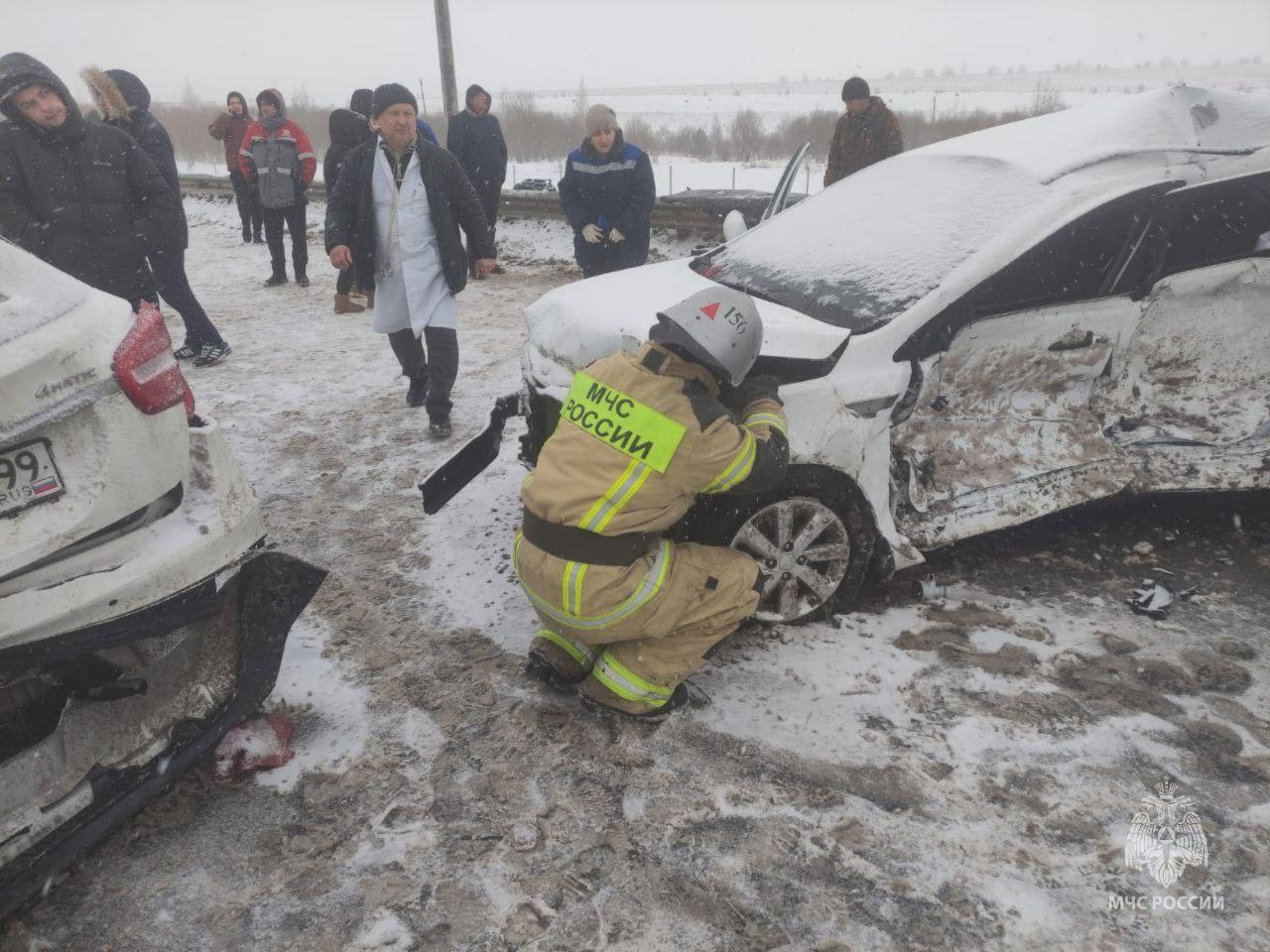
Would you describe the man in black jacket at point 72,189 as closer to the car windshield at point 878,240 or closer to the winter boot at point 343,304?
the winter boot at point 343,304

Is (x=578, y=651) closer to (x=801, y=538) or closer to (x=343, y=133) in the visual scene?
(x=801, y=538)

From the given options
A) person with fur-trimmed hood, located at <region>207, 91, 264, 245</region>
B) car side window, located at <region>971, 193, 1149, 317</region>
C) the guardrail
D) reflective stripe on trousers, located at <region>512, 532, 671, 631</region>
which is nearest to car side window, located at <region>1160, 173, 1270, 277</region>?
car side window, located at <region>971, 193, 1149, 317</region>

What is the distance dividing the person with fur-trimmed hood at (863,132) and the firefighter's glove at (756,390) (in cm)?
449

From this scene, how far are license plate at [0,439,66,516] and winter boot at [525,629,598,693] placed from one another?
1437 mm

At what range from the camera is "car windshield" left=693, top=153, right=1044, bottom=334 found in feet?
9.34

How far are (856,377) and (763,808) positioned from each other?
139cm

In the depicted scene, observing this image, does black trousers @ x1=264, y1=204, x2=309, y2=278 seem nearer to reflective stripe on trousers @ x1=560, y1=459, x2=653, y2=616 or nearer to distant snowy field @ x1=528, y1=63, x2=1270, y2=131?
reflective stripe on trousers @ x1=560, y1=459, x2=653, y2=616

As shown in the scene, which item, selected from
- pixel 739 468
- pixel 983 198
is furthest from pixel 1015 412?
pixel 739 468

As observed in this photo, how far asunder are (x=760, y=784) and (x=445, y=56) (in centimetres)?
1238

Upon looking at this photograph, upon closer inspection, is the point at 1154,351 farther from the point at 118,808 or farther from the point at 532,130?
the point at 532,130

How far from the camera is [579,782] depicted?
2.27m

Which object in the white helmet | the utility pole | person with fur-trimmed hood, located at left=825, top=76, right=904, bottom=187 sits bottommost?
the white helmet

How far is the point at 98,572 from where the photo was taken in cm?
169

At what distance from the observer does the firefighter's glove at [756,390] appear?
249cm
